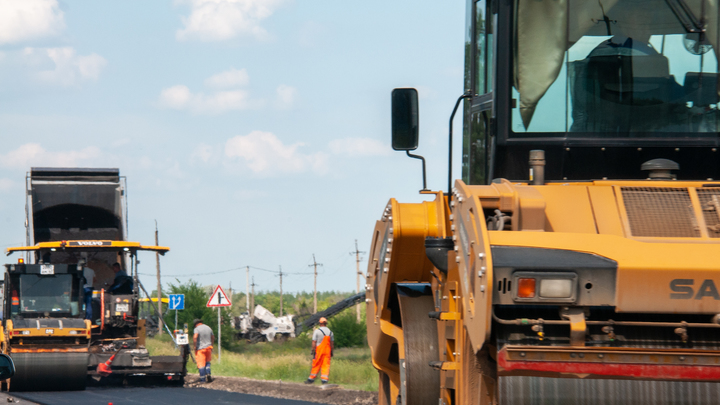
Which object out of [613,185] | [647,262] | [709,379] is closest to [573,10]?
[613,185]

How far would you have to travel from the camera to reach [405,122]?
228 inches

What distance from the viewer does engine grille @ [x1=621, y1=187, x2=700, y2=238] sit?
444cm

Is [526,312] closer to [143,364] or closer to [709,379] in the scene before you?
[709,379]

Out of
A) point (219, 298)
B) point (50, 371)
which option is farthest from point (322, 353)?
point (219, 298)

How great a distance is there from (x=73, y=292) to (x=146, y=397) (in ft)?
12.6

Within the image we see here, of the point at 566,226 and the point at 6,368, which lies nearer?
the point at 566,226

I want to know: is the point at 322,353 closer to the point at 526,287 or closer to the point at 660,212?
the point at 660,212

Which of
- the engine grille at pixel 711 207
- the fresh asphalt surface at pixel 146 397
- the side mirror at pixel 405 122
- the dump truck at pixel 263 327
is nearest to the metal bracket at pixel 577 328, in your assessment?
the engine grille at pixel 711 207

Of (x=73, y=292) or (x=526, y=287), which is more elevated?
(x=526, y=287)

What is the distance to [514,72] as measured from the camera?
5.65 metres

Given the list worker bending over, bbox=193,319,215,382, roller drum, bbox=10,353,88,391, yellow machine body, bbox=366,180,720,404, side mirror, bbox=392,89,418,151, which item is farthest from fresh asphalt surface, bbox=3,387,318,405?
yellow machine body, bbox=366,180,720,404

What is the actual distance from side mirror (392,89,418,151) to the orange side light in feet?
6.56

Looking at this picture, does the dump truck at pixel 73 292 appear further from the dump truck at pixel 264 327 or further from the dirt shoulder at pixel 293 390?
the dump truck at pixel 264 327

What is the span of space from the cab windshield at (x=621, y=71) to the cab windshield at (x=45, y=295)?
50.5 ft
